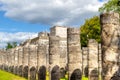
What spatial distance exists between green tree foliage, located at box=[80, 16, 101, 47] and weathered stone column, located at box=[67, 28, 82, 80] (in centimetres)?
3610

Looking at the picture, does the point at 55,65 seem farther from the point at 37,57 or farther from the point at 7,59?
the point at 7,59

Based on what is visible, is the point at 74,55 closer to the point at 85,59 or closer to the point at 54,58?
the point at 54,58

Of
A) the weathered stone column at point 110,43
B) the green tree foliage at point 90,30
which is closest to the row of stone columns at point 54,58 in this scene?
the weathered stone column at point 110,43

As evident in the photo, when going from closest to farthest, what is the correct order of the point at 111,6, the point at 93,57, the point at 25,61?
the point at 93,57 → the point at 25,61 → the point at 111,6

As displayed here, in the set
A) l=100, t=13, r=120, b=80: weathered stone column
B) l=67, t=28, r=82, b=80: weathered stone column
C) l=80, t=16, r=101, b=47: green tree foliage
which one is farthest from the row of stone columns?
l=80, t=16, r=101, b=47: green tree foliage

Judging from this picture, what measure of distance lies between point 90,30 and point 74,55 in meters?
39.2

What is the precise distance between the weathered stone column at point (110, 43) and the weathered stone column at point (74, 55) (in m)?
5.06

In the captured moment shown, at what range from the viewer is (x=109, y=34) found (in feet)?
42.3

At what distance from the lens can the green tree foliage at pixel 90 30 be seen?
54.9m

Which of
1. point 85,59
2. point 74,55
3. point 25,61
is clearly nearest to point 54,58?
point 74,55

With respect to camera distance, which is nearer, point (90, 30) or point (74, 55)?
point (74, 55)

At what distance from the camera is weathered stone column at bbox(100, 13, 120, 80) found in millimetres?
12602

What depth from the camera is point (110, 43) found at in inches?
505

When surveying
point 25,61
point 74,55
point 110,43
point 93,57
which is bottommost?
point 25,61
